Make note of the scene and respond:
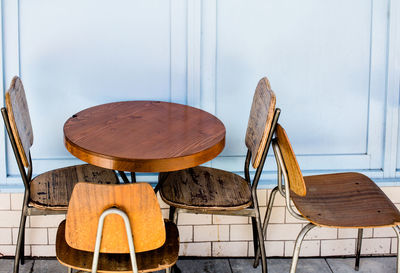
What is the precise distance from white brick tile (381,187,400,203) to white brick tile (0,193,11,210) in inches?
83.8

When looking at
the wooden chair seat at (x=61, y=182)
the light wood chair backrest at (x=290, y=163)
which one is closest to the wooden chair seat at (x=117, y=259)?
the wooden chair seat at (x=61, y=182)

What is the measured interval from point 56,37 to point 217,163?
112 cm

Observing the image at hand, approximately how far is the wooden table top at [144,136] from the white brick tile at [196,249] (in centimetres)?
84

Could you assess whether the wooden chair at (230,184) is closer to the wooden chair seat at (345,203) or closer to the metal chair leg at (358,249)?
the wooden chair seat at (345,203)

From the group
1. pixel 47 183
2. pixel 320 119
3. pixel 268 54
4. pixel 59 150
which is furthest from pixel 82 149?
pixel 320 119

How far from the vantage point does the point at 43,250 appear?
10.5ft

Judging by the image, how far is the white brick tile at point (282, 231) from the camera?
3.28 meters

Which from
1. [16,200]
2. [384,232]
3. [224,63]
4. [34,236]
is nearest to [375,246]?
[384,232]

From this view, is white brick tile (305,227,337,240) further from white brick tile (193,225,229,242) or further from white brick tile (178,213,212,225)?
white brick tile (178,213,212,225)

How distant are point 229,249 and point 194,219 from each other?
0.92ft

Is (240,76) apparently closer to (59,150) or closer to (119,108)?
(119,108)

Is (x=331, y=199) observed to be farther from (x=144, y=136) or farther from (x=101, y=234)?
(x=101, y=234)

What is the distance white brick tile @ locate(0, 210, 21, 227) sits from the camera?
10.3 feet

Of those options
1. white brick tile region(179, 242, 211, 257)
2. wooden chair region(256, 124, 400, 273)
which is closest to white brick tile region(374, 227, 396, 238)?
wooden chair region(256, 124, 400, 273)
